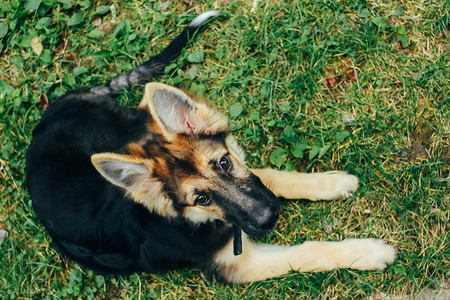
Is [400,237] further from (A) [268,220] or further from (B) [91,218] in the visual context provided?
(B) [91,218]

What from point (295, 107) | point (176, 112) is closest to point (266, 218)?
point (176, 112)

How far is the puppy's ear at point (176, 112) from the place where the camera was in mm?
2395

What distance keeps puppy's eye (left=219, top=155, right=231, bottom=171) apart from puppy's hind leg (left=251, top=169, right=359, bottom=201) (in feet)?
2.77

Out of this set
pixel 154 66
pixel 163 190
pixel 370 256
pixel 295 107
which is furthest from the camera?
pixel 154 66

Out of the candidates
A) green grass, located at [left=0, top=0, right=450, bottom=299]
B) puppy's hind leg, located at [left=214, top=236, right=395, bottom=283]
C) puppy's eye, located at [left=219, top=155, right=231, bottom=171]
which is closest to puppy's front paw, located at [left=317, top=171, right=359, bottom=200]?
green grass, located at [left=0, top=0, right=450, bottom=299]

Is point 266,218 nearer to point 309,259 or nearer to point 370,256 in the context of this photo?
point 309,259

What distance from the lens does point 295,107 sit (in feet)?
12.8

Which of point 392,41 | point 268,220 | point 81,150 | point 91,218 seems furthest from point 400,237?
point 81,150

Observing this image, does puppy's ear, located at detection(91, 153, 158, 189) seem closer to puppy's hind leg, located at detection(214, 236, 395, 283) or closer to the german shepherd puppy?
the german shepherd puppy

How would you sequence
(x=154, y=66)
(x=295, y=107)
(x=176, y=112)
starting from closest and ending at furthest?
(x=176, y=112) < (x=295, y=107) < (x=154, y=66)

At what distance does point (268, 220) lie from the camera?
9.02ft

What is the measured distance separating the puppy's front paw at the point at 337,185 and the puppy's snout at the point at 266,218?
1.02m

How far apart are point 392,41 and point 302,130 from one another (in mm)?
1264

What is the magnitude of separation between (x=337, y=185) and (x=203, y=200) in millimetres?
1423
